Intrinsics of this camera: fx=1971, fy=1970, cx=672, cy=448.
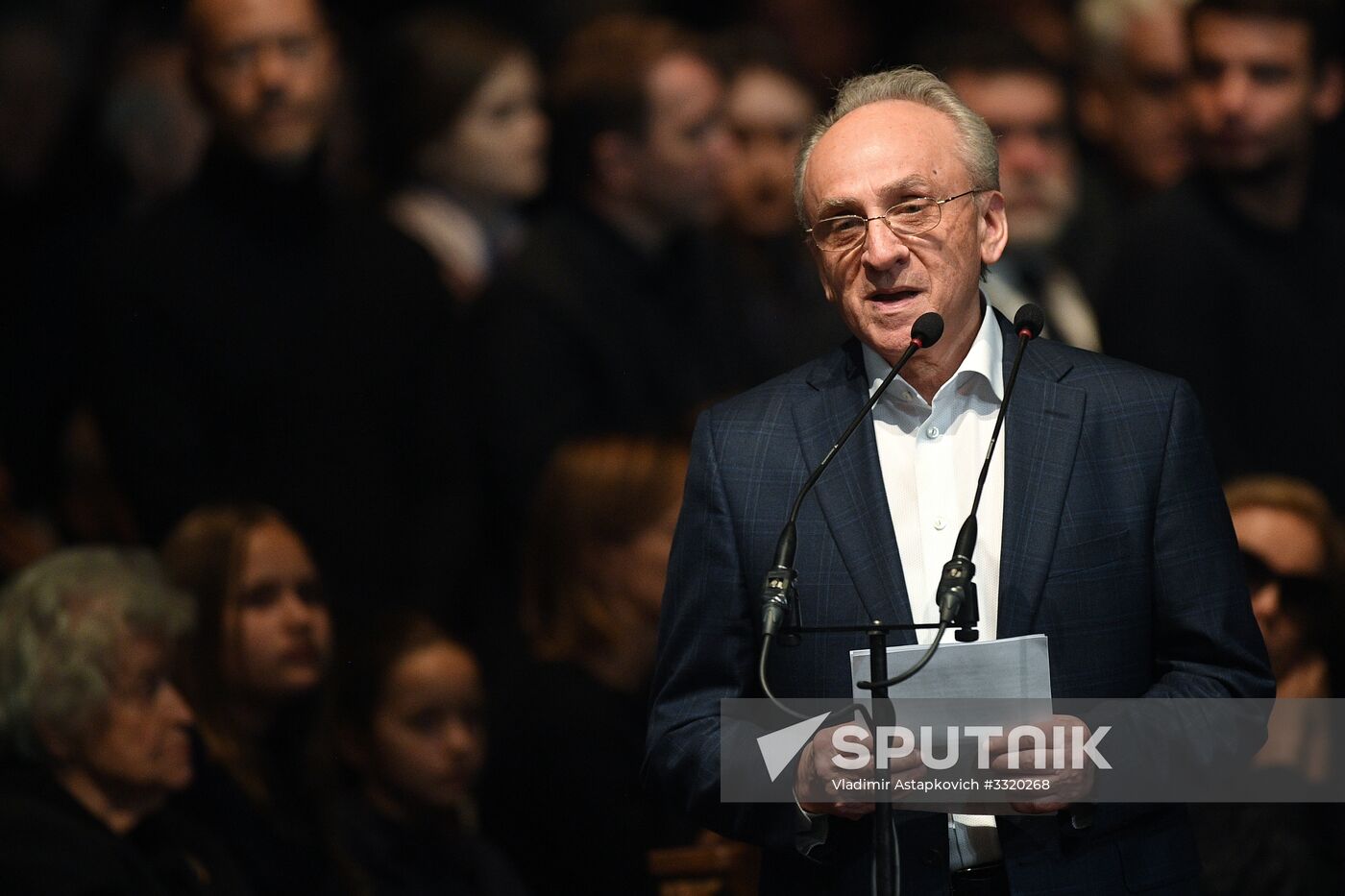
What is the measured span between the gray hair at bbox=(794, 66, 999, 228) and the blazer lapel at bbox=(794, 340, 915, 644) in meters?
0.24

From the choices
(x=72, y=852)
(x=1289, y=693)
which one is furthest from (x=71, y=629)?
(x=1289, y=693)

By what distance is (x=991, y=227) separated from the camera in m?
2.79

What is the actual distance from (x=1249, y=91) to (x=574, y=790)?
249 cm

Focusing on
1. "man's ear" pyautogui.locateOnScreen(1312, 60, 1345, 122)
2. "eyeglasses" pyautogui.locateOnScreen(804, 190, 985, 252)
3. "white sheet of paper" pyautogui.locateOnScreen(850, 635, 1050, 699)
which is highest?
"man's ear" pyautogui.locateOnScreen(1312, 60, 1345, 122)

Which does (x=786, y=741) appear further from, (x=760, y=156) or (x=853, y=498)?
(x=760, y=156)

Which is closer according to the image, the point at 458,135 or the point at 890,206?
the point at 890,206

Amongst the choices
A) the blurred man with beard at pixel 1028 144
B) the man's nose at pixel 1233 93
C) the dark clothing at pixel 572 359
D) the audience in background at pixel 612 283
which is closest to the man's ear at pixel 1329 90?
the man's nose at pixel 1233 93

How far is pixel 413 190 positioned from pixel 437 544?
113 cm

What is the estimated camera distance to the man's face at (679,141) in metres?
5.26

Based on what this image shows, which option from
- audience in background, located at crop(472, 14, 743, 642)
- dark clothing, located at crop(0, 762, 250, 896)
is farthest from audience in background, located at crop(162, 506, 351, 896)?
audience in background, located at crop(472, 14, 743, 642)

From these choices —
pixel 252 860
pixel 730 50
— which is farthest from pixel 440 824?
pixel 730 50

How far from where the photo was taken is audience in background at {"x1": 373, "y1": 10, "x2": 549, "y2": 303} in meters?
5.34

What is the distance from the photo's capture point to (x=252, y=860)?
421 centimetres

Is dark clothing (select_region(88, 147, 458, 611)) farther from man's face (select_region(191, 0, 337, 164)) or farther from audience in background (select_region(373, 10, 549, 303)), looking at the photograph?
audience in background (select_region(373, 10, 549, 303))
